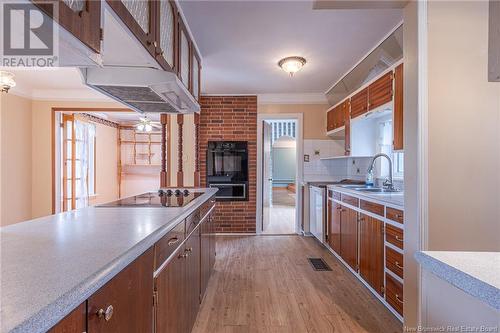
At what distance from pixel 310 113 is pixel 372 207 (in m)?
2.55

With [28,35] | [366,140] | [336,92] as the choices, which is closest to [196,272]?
[28,35]

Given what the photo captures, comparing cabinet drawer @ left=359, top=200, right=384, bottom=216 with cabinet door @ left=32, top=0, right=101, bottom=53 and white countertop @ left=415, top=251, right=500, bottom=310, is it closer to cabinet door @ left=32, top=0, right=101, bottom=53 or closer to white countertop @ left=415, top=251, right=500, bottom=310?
white countertop @ left=415, top=251, right=500, bottom=310

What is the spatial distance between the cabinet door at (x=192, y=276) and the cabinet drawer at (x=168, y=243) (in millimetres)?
191

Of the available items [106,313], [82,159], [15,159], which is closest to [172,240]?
[106,313]

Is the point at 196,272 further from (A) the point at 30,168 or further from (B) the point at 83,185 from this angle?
(B) the point at 83,185

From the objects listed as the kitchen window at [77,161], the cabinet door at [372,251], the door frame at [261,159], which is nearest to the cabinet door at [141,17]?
the cabinet door at [372,251]

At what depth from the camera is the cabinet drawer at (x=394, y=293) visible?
1839mm

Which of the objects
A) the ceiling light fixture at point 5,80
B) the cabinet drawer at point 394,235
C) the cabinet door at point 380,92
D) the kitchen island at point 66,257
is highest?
the ceiling light fixture at point 5,80

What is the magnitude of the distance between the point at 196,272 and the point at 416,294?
1.45 meters

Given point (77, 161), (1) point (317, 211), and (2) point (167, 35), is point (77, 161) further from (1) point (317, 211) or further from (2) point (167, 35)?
(1) point (317, 211)

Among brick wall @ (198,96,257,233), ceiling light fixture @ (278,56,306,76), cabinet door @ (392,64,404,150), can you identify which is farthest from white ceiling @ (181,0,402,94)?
brick wall @ (198,96,257,233)

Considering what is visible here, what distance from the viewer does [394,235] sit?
1.90 meters

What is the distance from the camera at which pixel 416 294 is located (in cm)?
159

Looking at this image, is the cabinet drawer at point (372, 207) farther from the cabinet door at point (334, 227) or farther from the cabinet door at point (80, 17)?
the cabinet door at point (80, 17)
